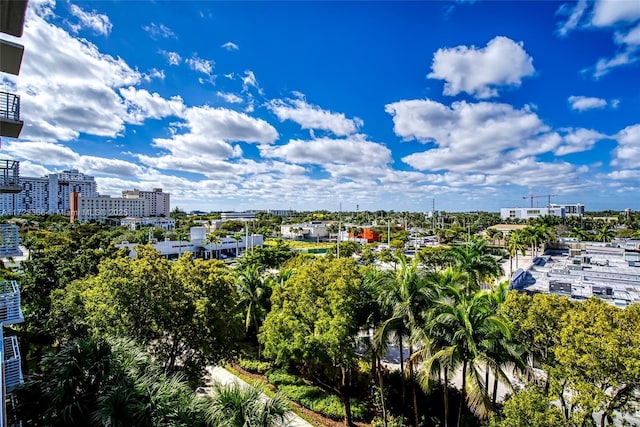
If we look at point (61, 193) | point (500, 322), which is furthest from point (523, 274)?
point (61, 193)

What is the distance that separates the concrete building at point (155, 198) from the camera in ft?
488

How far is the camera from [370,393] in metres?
13.2

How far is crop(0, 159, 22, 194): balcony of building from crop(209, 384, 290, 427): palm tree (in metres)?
7.00

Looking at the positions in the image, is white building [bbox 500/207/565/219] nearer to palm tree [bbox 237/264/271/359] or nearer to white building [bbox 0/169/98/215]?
palm tree [bbox 237/264/271/359]

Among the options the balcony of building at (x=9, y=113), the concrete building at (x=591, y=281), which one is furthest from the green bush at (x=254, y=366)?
the concrete building at (x=591, y=281)

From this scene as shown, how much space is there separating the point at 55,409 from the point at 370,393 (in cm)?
1040

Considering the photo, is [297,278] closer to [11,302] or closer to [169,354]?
[169,354]

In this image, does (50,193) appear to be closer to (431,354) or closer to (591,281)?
(431,354)

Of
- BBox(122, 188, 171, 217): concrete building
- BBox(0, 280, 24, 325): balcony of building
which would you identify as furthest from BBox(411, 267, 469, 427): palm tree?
BBox(122, 188, 171, 217): concrete building

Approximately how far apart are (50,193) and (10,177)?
137 meters

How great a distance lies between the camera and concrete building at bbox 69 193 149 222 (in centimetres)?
11400

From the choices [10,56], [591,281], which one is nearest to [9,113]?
[10,56]

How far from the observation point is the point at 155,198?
498 feet

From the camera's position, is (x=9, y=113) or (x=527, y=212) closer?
(x=9, y=113)
